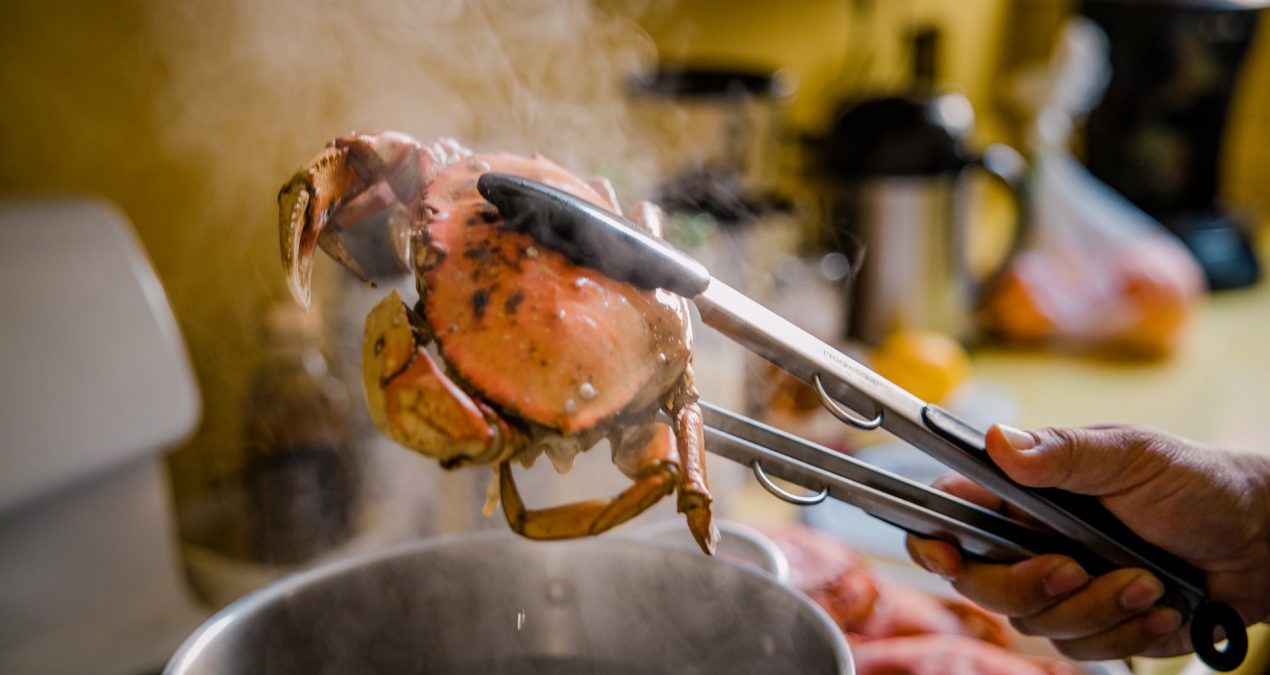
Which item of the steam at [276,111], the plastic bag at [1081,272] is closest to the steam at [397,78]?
the steam at [276,111]

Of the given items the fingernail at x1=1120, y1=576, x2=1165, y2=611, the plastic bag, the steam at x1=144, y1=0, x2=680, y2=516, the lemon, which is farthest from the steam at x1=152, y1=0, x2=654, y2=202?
the plastic bag

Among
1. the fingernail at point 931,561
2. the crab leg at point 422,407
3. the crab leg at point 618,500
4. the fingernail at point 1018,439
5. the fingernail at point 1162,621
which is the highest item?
the crab leg at point 422,407

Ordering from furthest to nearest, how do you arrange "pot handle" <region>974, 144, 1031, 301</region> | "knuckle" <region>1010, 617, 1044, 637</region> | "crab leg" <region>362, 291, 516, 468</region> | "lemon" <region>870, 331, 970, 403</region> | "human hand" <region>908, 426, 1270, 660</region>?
"pot handle" <region>974, 144, 1031, 301</region>
"lemon" <region>870, 331, 970, 403</region>
"knuckle" <region>1010, 617, 1044, 637</region>
"human hand" <region>908, 426, 1270, 660</region>
"crab leg" <region>362, 291, 516, 468</region>

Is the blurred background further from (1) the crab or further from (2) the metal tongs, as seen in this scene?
(1) the crab

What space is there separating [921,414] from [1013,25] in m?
2.90

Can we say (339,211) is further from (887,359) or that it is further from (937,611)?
(887,359)

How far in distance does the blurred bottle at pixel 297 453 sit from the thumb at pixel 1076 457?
2.71 ft

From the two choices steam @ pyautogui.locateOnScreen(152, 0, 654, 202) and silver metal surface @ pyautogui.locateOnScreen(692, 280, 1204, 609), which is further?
steam @ pyautogui.locateOnScreen(152, 0, 654, 202)

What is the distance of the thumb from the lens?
2.21ft

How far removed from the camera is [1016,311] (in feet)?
6.91

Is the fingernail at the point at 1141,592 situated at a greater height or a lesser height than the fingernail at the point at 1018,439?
lesser

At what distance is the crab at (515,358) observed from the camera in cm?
46

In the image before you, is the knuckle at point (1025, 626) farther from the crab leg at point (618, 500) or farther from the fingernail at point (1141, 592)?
the crab leg at point (618, 500)

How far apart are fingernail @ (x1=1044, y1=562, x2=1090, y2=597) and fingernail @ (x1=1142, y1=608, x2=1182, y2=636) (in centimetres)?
10
